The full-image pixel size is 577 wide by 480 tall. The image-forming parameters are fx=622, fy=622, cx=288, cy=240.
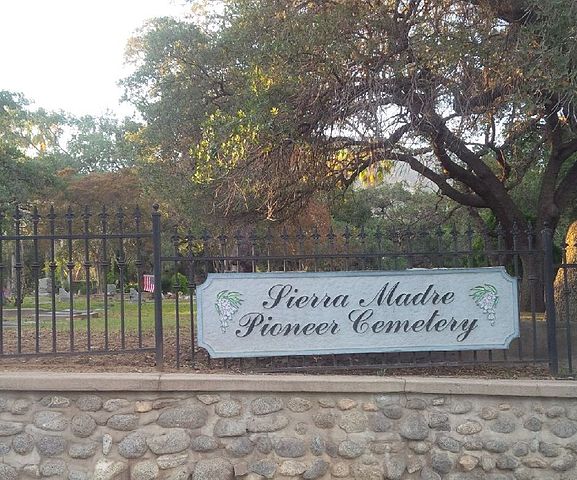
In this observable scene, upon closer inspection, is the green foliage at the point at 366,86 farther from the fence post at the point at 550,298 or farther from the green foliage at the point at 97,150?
the green foliage at the point at 97,150

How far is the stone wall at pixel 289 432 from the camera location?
16.0 feet

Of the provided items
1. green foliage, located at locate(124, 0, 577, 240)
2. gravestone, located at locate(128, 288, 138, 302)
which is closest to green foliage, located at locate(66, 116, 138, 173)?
gravestone, located at locate(128, 288, 138, 302)

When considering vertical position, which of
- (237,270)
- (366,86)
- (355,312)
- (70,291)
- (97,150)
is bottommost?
(355,312)

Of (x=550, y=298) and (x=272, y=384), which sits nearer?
(x=272, y=384)

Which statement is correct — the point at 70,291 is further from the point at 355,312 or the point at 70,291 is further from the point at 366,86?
the point at 366,86

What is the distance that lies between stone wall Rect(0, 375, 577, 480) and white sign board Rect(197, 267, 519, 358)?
2.21ft

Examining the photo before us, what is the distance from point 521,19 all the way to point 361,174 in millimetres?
3864

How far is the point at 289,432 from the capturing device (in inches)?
200

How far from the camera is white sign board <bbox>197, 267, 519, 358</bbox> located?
5727mm

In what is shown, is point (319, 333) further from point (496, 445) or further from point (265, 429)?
point (496, 445)

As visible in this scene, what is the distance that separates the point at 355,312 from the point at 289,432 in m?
1.35

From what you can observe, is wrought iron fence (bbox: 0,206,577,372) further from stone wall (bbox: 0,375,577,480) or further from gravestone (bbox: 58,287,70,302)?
gravestone (bbox: 58,287,70,302)

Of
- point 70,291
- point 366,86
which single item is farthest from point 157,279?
point 366,86

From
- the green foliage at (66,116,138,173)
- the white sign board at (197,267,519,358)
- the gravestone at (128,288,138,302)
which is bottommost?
the gravestone at (128,288,138,302)
